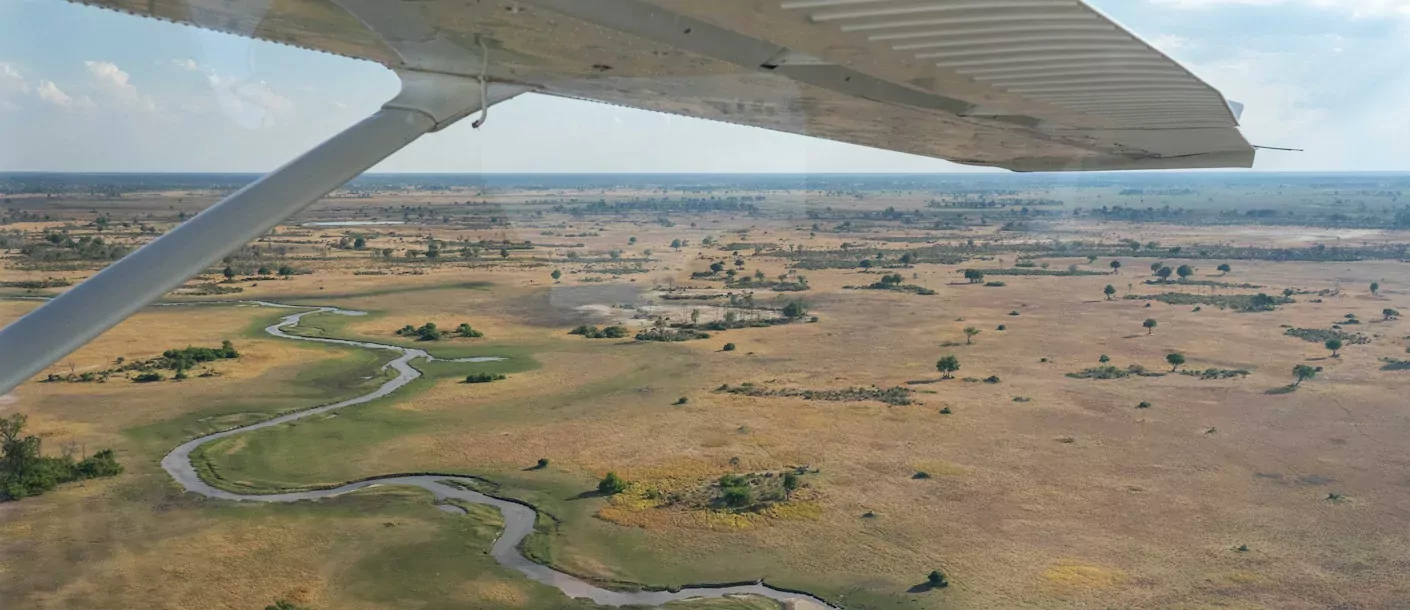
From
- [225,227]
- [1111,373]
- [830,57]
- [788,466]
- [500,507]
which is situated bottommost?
[500,507]

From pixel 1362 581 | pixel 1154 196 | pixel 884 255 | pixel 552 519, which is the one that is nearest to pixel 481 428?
pixel 552 519

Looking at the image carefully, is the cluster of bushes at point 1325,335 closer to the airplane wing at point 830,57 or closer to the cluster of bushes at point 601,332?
the cluster of bushes at point 601,332

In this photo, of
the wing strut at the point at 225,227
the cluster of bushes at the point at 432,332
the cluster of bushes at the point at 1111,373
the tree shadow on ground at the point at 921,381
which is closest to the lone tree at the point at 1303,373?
the cluster of bushes at the point at 1111,373

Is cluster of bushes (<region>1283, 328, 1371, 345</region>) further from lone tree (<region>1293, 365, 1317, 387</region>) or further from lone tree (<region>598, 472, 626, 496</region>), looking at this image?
lone tree (<region>598, 472, 626, 496</region>)

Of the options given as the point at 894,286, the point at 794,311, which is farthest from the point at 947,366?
the point at 894,286

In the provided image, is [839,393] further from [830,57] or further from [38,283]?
[830,57]

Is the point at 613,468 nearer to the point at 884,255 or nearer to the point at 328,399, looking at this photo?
the point at 328,399
